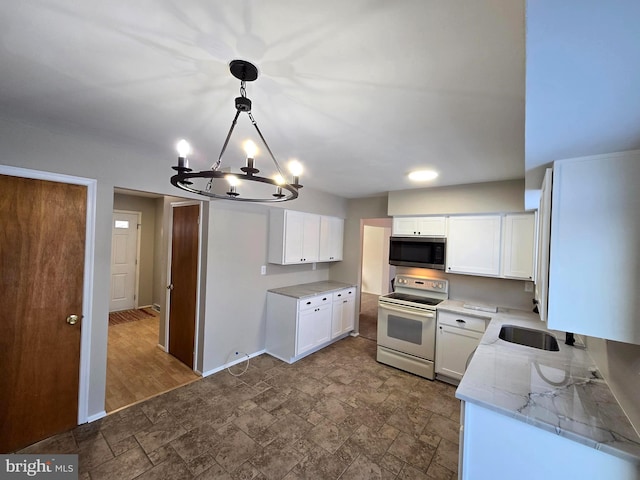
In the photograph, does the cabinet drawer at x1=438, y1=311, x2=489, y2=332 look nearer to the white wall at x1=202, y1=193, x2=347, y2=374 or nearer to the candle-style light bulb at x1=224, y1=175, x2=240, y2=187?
the white wall at x1=202, y1=193, x2=347, y2=374

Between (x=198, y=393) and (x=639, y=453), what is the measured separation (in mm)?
3200

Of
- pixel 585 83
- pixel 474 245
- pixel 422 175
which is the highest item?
pixel 422 175

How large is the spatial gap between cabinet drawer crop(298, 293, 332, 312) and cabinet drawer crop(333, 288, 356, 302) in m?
0.16

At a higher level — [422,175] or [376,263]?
[422,175]

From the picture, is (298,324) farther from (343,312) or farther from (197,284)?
(197,284)

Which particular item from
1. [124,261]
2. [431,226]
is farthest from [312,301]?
[124,261]

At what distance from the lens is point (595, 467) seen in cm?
116

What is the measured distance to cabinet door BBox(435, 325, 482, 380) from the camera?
2.98 m

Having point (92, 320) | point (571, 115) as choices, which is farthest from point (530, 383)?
point (92, 320)

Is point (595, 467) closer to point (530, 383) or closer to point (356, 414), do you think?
point (530, 383)

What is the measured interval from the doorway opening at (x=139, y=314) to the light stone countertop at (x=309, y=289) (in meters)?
1.48

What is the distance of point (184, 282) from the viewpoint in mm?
3443

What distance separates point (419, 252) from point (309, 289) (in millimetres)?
1708

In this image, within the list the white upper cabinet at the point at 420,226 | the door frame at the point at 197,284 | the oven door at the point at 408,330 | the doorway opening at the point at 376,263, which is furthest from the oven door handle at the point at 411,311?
the doorway opening at the point at 376,263
